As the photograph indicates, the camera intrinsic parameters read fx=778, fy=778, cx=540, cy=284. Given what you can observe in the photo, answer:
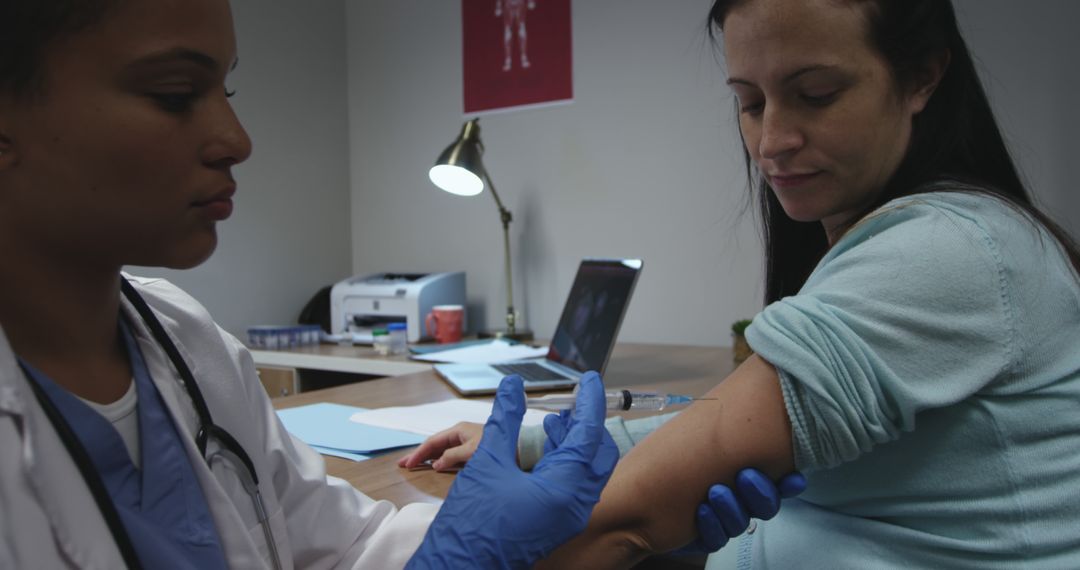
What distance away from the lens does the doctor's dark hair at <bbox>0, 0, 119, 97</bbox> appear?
0.54 m

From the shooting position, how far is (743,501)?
2.46ft

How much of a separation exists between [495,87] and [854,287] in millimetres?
2148

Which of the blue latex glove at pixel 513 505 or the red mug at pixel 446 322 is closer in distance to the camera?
the blue latex glove at pixel 513 505

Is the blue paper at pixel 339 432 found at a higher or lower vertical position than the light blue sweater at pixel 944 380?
lower

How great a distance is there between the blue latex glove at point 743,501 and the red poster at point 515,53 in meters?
1.96

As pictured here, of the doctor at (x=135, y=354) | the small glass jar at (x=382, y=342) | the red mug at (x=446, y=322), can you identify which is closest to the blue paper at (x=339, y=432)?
the doctor at (x=135, y=354)

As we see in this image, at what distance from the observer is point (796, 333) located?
27.8 inches

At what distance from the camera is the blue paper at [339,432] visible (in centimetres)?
123

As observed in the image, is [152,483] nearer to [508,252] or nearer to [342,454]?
[342,454]

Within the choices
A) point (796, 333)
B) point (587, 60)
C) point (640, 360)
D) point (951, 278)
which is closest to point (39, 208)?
point (796, 333)

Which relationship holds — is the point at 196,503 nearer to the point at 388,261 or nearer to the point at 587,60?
the point at 587,60

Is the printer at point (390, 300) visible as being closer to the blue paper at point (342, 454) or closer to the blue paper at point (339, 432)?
the blue paper at point (339, 432)

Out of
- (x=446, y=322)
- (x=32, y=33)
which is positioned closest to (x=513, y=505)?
(x=32, y=33)

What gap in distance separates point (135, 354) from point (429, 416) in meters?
0.73
